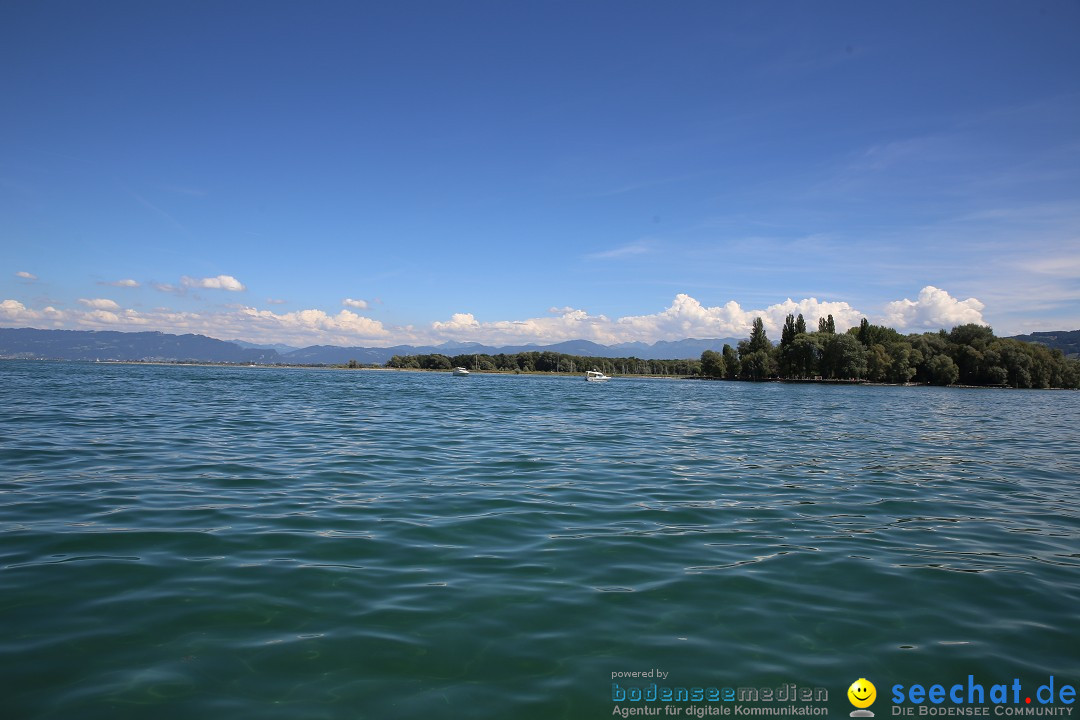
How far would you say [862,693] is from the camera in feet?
17.0

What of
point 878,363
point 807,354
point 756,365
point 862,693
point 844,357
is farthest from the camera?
point 756,365

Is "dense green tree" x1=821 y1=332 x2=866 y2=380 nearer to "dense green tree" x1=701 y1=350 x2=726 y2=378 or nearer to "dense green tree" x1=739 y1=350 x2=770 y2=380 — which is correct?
"dense green tree" x1=739 y1=350 x2=770 y2=380

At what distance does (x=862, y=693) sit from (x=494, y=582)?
406cm

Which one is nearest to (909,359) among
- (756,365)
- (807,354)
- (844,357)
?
(844,357)

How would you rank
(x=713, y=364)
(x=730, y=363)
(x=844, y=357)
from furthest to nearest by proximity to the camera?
(x=713, y=364) → (x=730, y=363) → (x=844, y=357)

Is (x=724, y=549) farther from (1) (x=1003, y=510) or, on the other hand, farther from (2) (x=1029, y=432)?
(2) (x=1029, y=432)

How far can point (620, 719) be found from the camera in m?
4.80

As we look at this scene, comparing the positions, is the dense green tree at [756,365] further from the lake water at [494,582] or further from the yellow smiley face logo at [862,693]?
the yellow smiley face logo at [862,693]

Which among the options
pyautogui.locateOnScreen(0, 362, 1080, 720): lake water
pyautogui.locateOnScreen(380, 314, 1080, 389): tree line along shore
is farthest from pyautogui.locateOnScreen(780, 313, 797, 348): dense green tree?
pyautogui.locateOnScreen(0, 362, 1080, 720): lake water

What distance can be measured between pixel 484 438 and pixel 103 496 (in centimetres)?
1272

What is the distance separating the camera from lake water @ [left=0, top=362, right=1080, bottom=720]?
16.8 ft

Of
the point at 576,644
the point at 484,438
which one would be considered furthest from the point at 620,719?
the point at 484,438

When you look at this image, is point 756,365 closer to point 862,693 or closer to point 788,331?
point 788,331

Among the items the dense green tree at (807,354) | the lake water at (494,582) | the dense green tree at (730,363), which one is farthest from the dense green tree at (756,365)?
the lake water at (494,582)
